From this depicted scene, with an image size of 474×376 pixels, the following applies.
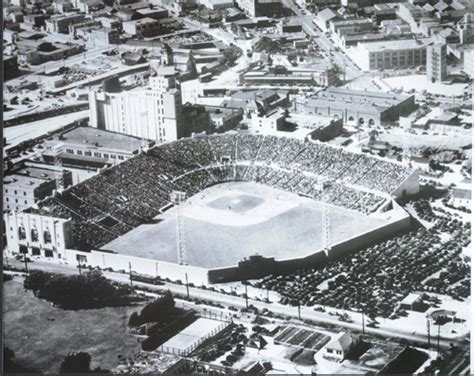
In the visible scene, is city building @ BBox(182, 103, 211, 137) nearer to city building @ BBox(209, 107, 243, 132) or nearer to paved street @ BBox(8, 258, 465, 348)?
city building @ BBox(209, 107, 243, 132)

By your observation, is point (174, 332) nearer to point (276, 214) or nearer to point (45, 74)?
point (276, 214)

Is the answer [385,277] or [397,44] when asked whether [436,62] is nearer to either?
[397,44]

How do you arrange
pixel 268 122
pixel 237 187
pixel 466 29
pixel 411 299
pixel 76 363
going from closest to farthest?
pixel 76 363 → pixel 411 299 → pixel 237 187 → pixel 268 122 → pixel 466 29

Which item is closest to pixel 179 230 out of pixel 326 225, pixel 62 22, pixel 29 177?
pixel 326 225

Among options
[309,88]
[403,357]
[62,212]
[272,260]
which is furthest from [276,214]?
[309,88]

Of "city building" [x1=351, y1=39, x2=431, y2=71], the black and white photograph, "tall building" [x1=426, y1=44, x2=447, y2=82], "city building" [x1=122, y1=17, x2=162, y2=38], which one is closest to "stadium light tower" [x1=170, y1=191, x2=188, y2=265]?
the black and white photograph

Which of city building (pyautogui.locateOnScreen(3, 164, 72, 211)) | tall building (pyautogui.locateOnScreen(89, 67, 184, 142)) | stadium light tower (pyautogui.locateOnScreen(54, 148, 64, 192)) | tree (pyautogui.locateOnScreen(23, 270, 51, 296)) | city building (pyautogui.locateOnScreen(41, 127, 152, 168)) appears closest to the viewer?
tree (pyautogui.locateOnScreen(23, 270, 51, 296))
